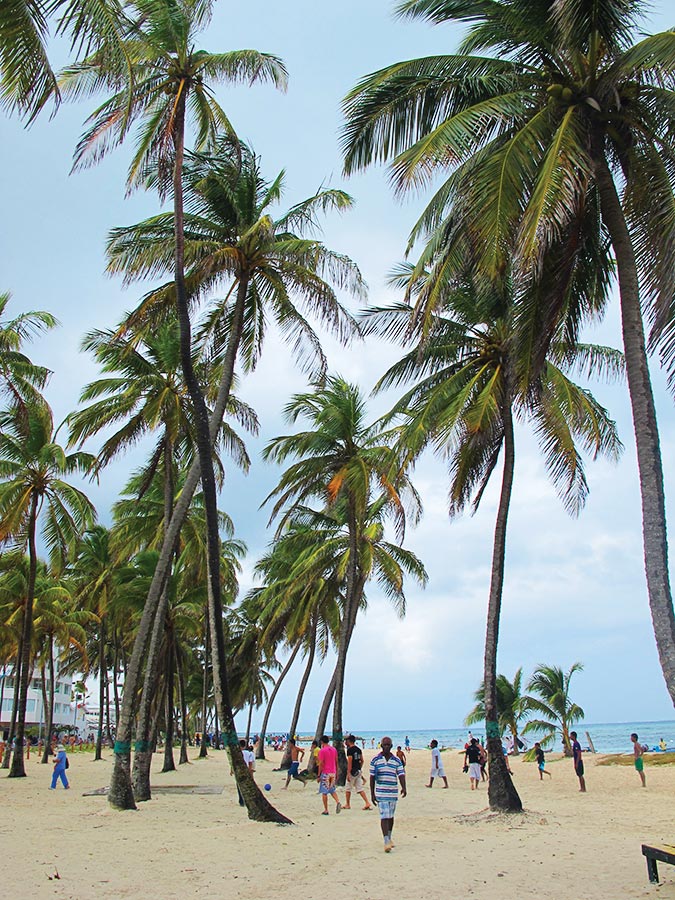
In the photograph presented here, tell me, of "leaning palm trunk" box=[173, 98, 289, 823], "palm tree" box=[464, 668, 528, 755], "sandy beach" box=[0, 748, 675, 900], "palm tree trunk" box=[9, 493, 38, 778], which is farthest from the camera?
"palm tree" box=[464, 668, 528, 755]

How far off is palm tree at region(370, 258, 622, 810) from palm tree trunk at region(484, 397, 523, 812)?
19mm

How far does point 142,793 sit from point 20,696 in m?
10.6

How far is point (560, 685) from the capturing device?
1789 inches

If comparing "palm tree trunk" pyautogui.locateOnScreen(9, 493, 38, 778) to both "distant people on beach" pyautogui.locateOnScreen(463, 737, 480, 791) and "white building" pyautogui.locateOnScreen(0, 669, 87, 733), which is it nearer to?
"distant people on beach" pyautogui.locateOnScreen(463, 737, 480, 791)

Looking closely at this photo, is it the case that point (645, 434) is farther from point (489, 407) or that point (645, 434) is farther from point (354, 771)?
point (354, 771)

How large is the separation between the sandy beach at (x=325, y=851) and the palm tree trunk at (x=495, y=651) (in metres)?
0.45

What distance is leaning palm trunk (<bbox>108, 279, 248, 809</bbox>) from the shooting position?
51.8ft

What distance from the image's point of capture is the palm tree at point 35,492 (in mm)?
23938

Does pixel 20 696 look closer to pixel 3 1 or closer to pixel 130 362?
pixel 130 362

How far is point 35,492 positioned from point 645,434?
68.1ft

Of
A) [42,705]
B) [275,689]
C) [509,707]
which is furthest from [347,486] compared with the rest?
[42,705]

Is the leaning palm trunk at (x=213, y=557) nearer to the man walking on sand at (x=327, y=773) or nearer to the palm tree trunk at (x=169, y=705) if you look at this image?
the man walking on sand at (x=327, y=773)

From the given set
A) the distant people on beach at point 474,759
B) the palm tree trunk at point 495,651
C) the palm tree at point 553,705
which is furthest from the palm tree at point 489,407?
the palm tree at point 553,705

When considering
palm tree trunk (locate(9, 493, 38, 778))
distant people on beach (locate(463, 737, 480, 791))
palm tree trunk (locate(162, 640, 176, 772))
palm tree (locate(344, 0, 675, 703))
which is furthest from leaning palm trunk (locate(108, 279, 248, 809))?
palm tree trunk (locate(162, 640, 176, 772))
